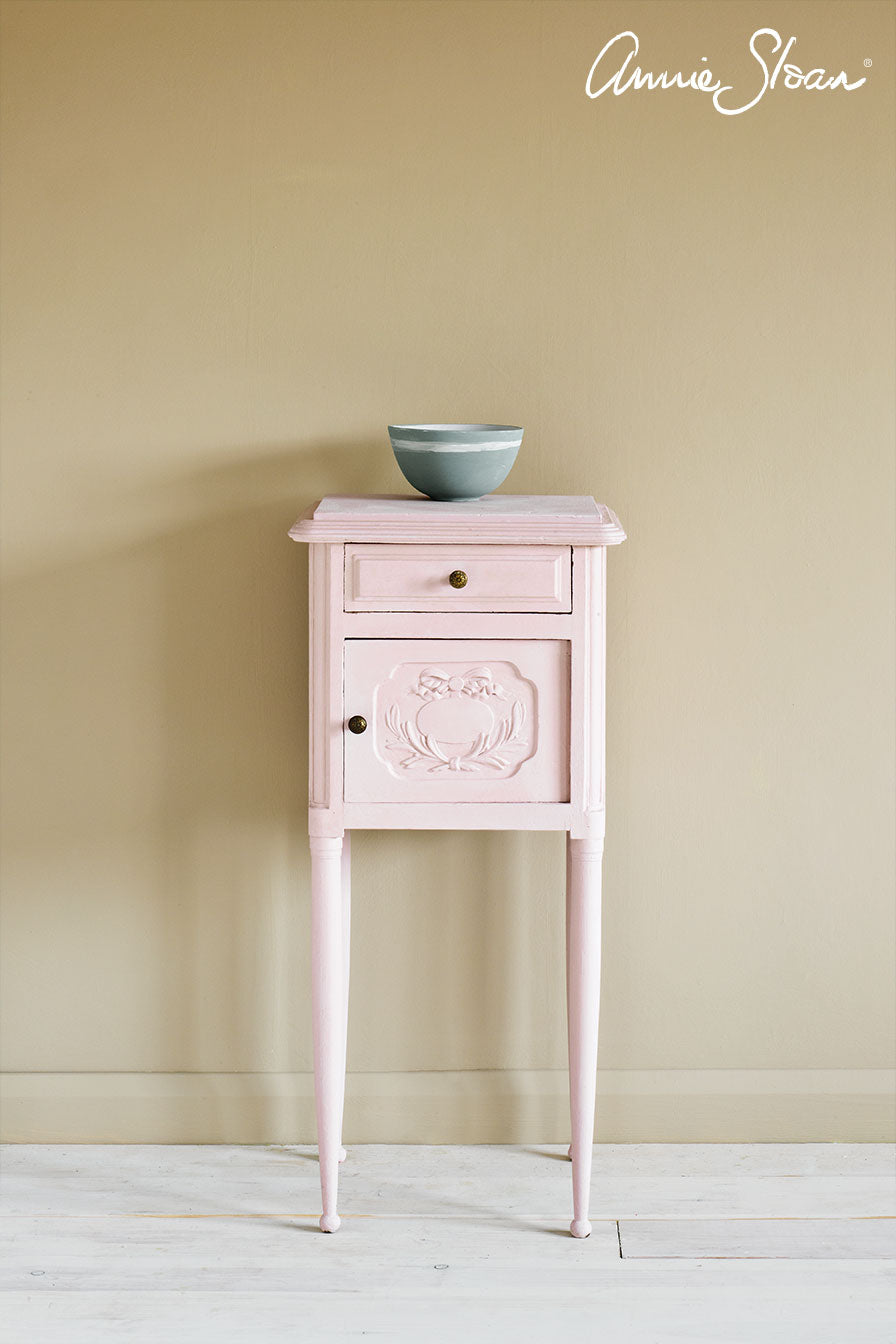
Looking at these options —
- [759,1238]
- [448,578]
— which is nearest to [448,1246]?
[759,1238]

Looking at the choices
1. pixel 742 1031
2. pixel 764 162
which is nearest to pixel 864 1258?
pixel 742 1031

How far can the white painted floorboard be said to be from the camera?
1.76 m

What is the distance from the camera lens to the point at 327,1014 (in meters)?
1.96

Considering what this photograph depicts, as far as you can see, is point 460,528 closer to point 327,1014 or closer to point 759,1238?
point 327,1014

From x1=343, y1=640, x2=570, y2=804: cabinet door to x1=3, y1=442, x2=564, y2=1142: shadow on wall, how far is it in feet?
1.15

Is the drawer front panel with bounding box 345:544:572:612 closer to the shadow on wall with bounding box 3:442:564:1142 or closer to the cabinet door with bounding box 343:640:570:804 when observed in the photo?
the cabinet door with bounding box 343:640:570:804

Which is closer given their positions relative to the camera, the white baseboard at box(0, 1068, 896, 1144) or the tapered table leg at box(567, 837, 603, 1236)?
the tapered table leg at box(567, 837, 603, 1236)

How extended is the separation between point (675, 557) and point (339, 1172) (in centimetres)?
114

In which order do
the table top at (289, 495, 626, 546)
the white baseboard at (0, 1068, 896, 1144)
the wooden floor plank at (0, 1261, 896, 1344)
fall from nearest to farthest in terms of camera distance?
the wooden floor plank at (0, 1261, 896, 1344) < the table top at (289, 495, 626, 546) < the white baseboard at (0, 1068, 896, 1144)

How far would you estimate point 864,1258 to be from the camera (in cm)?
189

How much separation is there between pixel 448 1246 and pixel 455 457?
3.77 feet

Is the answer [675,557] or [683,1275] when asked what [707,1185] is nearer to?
[683,1275]
